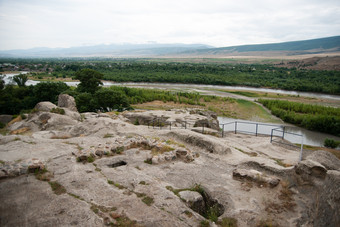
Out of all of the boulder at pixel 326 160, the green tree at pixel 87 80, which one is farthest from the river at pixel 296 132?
the green tree at pixel 87 80

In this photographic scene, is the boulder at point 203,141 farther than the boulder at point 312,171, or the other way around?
the boulder at point 203,141

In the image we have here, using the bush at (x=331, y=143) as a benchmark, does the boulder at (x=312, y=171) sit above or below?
above

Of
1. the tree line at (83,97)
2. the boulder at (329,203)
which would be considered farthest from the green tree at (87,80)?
the boulder at (329,203)

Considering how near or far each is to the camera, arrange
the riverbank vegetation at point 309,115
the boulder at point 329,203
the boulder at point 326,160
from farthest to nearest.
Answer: the riverbank vegetation at point 309,115 → the boulder at point 326,160 → the boulder at point 329,203

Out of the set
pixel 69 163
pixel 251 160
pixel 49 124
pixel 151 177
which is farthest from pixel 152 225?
pixel 49 124

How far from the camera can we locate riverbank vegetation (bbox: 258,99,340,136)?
1427 inches

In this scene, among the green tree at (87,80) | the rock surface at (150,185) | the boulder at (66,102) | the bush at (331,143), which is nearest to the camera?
the rock surface at (150,185)

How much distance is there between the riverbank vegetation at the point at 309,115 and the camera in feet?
119

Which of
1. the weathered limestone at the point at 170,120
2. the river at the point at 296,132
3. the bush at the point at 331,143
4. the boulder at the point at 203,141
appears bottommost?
the river at the point at 296,132

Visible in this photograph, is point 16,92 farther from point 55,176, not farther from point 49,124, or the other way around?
point 55,176

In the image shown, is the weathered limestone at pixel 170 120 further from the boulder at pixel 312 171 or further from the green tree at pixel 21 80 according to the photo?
the green tree at pixel 21 80

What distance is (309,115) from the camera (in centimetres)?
4141

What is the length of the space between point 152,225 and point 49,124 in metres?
21.0

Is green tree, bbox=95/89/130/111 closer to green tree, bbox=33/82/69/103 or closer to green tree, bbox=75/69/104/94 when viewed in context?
green tree, bbox=75/69/104/94
